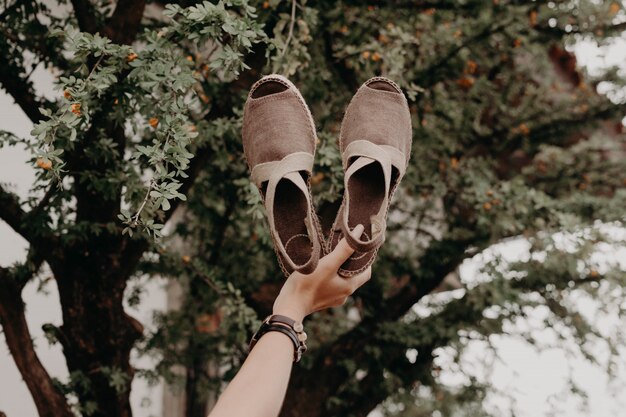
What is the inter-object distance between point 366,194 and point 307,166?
258 mm

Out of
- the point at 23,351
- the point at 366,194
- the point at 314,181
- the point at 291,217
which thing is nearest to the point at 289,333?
the point at 291,217

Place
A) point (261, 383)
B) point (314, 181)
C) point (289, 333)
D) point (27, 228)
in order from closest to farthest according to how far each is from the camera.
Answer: point (261, 383)
point (289, 333)
point (27, 228)
point (314, 181)

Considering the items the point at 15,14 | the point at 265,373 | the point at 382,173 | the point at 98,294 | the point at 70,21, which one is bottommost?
the point at 265,373

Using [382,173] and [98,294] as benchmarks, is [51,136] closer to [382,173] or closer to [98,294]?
[382,173]

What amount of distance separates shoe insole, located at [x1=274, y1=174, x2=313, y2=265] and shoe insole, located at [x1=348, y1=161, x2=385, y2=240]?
16cm

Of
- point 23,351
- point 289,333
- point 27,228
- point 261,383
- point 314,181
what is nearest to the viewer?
point 261,383

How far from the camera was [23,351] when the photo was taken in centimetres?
327

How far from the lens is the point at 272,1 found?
11.0 ft

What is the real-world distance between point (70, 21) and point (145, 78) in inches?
73.1

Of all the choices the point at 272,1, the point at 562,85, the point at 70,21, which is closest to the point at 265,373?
the point at 272,1

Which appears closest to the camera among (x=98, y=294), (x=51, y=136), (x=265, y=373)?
(x=265, y=373)

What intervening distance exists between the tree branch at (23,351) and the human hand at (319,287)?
1797 millimetres

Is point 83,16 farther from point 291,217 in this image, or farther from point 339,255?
point 339,255

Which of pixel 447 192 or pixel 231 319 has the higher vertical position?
pixel 447 192
